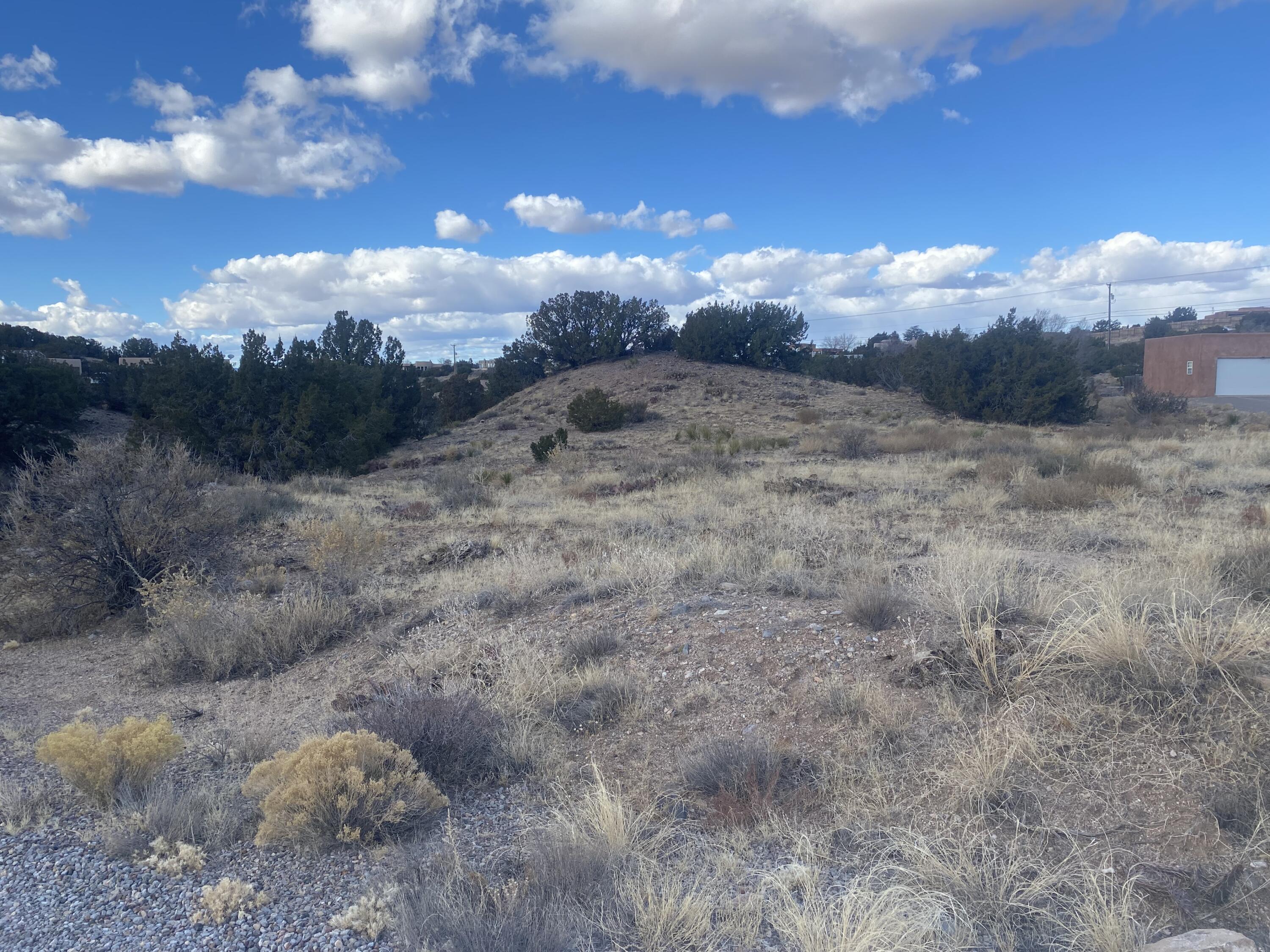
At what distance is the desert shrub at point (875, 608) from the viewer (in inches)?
217

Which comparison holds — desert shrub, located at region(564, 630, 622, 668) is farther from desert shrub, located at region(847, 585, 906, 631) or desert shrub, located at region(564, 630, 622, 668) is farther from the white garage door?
the white garage door

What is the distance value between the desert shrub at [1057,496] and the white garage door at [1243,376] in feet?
134

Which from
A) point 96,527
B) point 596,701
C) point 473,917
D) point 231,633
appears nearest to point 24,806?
point 473,917

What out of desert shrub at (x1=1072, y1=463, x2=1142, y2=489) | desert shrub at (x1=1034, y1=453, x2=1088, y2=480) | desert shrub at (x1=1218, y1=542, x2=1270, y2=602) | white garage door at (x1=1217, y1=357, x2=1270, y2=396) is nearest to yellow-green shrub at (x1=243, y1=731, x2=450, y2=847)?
desert shrub at (x1=1218, y1=542, x2=1270, y2=602)

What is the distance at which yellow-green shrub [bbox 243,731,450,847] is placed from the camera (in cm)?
328

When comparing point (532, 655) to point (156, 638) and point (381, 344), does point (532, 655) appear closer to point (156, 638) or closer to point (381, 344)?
point (156, 638)

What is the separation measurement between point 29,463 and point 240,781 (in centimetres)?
Answer: 664

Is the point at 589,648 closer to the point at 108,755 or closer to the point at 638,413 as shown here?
the point at 108,755

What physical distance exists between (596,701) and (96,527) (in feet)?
21.1

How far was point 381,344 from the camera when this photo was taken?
40.0 m

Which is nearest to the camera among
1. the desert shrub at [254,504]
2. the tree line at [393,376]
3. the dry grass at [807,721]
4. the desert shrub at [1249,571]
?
the dry grass at [807,721]

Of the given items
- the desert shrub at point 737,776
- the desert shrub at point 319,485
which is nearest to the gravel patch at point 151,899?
the desert shrub at point 737,776

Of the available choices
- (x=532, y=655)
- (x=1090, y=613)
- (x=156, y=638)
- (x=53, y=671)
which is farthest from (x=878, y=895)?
(x=53, y=671)

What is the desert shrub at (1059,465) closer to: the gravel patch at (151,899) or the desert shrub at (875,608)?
the desert shrub at (875,608)
